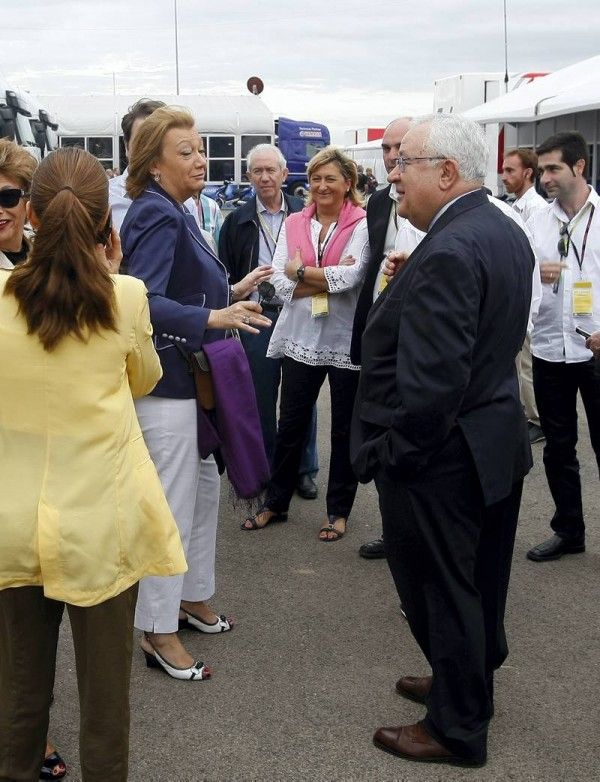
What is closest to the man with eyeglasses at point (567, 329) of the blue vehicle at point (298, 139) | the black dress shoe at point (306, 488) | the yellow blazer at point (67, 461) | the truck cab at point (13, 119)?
the black dress shoe at point (306, 488)

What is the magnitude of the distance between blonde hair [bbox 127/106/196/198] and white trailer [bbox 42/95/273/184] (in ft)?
83.7

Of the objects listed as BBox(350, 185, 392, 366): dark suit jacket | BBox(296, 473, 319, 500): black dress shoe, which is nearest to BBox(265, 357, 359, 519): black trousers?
BBox(350, 185, 392, 366): dark suit jacket

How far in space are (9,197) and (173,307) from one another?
669mm

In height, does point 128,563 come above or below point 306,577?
above

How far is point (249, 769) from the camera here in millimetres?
3270

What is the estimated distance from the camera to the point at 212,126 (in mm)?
28906

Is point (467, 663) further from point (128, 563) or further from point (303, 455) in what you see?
point (303, 455)

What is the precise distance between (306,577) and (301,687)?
119 cm

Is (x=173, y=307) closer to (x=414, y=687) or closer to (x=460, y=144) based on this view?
(x=460, y=144)

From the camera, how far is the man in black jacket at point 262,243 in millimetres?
6164

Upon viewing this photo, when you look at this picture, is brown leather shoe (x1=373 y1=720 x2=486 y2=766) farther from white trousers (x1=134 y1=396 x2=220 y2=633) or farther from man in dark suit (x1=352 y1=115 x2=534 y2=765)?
white trousers (x1=134 y1=396 x2=220 y2=633)

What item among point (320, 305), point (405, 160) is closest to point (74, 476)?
point (405, 160)

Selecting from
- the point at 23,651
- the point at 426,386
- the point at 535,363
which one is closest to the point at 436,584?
the point at 426,386

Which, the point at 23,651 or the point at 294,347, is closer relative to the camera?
the point at 23,651
